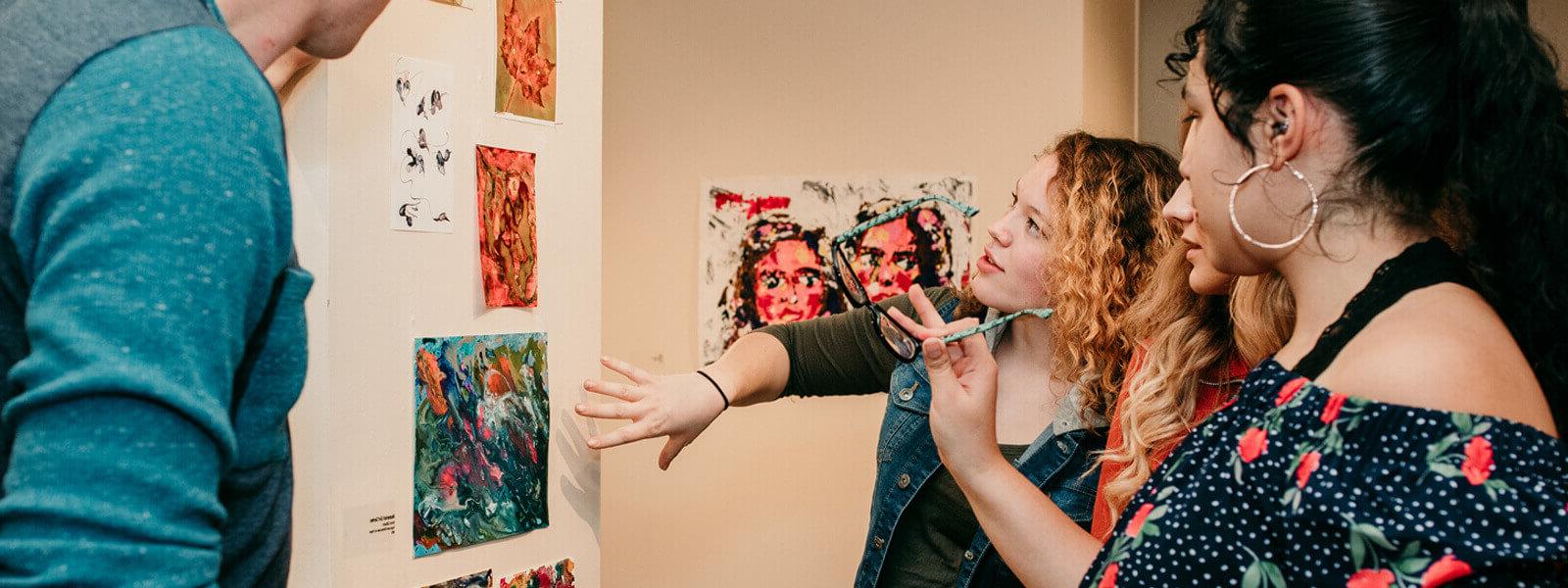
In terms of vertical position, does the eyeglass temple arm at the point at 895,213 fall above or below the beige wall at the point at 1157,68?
below

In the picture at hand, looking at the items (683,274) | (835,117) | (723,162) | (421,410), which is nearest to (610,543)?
(683,274)

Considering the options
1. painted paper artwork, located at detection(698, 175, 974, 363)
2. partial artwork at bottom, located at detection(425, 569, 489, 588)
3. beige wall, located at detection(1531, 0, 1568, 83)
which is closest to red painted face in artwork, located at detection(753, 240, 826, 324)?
painted paper artwork, located at detection(698, 175, 974, 363)

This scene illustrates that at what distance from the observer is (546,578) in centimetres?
168

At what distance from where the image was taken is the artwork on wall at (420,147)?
144 cm

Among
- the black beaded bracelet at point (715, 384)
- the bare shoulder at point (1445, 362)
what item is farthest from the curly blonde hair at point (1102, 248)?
the bare shoulder at point (1445, 362)

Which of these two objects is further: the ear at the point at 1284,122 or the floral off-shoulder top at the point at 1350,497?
the ear at the point at 1284,122

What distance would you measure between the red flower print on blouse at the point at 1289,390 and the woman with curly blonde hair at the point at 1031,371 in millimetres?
843

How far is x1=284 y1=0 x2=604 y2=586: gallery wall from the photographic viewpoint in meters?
1.36

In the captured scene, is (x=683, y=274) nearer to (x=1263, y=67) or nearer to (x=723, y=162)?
(x=723, y=162)

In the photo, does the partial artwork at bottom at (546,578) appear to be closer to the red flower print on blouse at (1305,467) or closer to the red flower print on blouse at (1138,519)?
the red flower print on blouse at (1138,519)

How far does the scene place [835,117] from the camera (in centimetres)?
359

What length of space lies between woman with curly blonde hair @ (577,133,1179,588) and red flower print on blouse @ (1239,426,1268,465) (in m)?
0.84

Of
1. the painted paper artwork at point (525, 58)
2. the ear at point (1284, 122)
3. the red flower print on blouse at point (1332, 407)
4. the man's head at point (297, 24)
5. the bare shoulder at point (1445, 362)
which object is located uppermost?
the painted paper artwork at point (525, 58)

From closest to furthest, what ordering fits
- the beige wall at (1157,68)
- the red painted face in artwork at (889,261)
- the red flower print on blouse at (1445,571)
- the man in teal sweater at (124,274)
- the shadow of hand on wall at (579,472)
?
the man in teal sweater at (124,274)
the red flower print on blouse at (1445,571)
the shadow of hand on wall at (579,472)
the red painted face in artwork at (889,261)
the beige wall at (1157,68)
